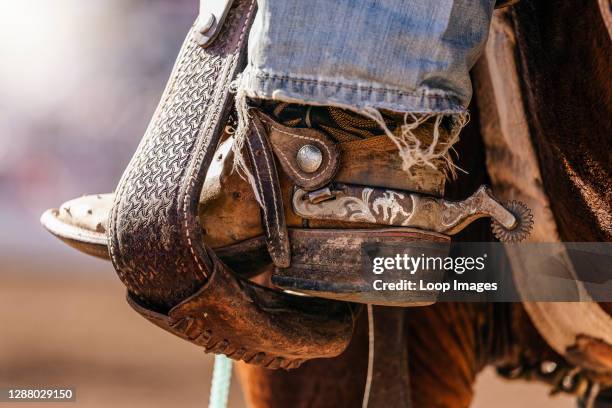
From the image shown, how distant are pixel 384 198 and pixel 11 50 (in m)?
3.83

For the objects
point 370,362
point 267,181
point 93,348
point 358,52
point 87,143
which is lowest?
point 370,362

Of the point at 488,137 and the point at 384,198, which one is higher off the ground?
the point at 488,137

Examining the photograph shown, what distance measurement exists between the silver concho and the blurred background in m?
3.02

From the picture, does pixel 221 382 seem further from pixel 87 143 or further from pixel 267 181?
pixel 87 143

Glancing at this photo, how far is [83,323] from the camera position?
539cm

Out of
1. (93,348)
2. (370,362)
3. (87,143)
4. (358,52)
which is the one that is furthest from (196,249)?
(93,348)

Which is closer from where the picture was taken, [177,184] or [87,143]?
[177,184]

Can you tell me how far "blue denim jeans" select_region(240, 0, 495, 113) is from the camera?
1.07 m

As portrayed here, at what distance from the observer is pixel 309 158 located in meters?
1.13

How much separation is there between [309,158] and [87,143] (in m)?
3.97

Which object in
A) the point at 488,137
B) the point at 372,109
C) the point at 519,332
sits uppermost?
A: the point at 488,137

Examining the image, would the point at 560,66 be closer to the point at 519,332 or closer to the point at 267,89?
the point at 267,89

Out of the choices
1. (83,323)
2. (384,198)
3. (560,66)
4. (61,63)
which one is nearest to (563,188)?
(560,66)

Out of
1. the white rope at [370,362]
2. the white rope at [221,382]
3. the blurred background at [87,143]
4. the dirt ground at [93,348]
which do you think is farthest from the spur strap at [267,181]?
the blurred background at [87,143]
